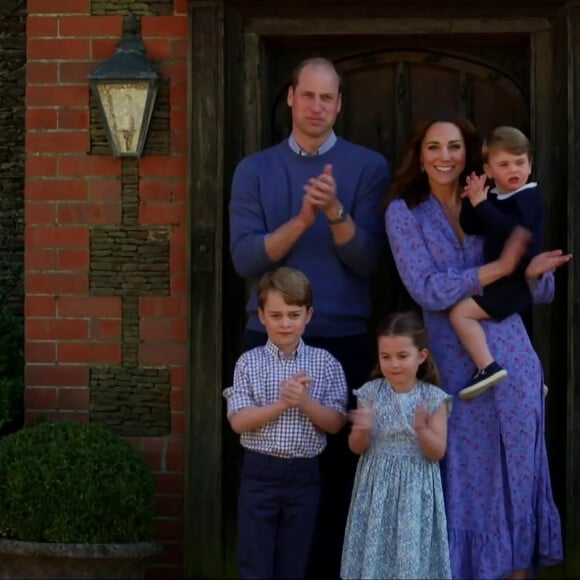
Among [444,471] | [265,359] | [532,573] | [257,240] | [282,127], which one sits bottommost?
[532,573]

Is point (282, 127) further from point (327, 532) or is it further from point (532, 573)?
point (532, 573)

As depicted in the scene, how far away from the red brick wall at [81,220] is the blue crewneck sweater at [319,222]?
0.58m

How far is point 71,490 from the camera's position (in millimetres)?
5215

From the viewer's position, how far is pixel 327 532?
17.7ft

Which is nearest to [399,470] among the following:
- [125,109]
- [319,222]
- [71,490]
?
[319,222]

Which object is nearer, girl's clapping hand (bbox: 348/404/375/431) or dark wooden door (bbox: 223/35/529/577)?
girl's clapping hand (bbox: 348/404/375/431)

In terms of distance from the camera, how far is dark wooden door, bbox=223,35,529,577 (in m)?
5.93

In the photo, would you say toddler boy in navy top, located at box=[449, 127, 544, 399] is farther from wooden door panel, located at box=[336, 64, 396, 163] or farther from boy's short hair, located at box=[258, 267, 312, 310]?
wooden door panel, located at box=[336, 64, 396, 163]

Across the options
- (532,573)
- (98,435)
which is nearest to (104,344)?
(98,435)

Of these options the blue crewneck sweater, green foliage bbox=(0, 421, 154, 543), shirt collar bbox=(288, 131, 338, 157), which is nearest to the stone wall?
green foliage bbox=(0, 421, 154, 543)

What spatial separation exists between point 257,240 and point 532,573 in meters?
1.60

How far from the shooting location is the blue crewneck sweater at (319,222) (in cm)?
526

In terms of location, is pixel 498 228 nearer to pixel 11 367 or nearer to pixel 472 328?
pixel 472 328

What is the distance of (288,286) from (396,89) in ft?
4.83
